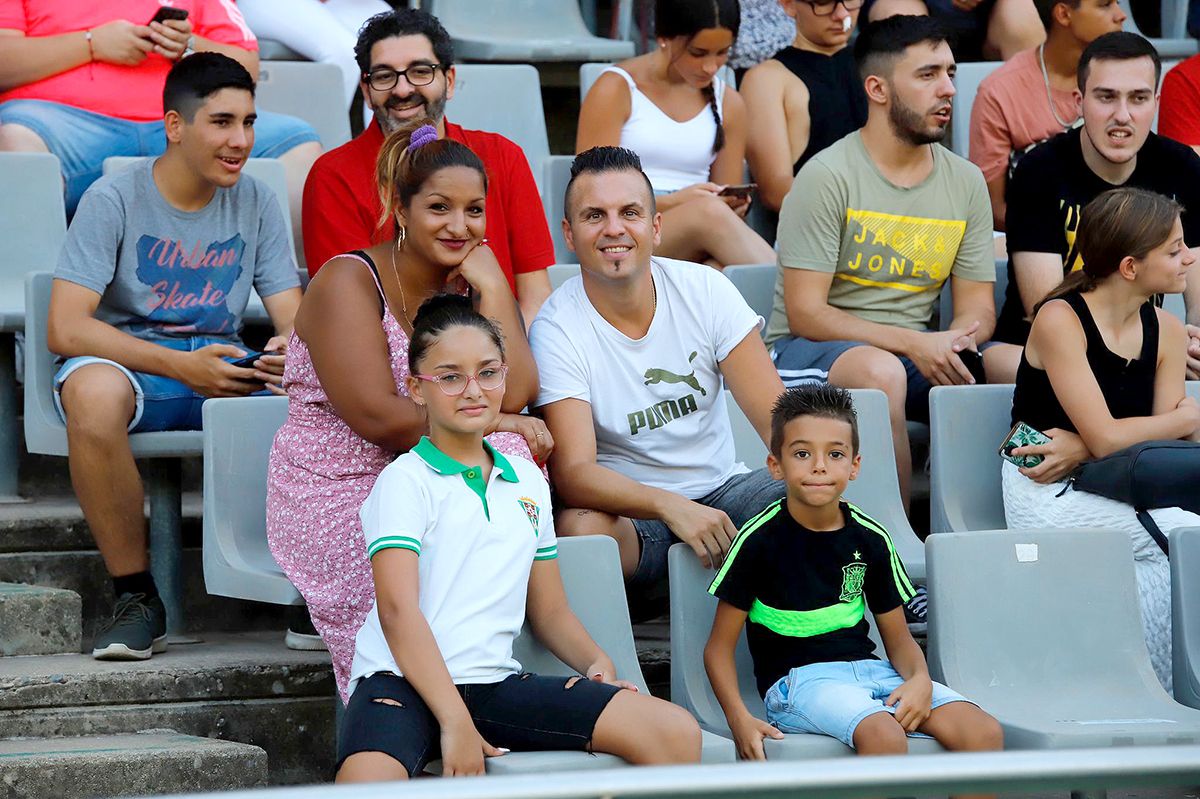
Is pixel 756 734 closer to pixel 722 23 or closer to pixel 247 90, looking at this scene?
pixel 247 90

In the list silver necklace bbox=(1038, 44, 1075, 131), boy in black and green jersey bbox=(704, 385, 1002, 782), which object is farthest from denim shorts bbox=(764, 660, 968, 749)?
silver necklace bbox=(1038, 44, 1075, 131)

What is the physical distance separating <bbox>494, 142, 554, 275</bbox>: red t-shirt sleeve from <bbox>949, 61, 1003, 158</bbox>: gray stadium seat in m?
2.00

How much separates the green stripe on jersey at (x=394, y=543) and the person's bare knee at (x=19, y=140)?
2.28 metres

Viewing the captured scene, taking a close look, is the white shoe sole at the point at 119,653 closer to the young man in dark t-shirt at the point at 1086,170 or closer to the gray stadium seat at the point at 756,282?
the gray stadium seat at the point at 756,282

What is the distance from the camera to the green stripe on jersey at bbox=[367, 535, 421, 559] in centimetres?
256

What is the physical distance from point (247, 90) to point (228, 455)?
36.2 inches

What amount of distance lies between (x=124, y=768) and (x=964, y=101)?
3525mm

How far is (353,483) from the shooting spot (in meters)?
2.98

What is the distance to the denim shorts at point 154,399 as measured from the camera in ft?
11.3

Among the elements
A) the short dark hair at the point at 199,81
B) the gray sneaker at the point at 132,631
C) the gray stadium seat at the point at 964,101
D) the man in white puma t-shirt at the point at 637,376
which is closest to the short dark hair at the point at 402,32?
the short dark hair at the point at 199,81

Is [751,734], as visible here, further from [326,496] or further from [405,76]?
[405,76]

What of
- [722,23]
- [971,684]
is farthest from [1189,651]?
[722,23]

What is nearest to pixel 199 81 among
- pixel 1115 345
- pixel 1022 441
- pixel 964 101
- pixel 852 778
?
pixel 1022 441

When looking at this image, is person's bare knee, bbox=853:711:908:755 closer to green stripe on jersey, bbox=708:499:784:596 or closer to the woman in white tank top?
green stripe on jersey, bbox=708:499:784:596
